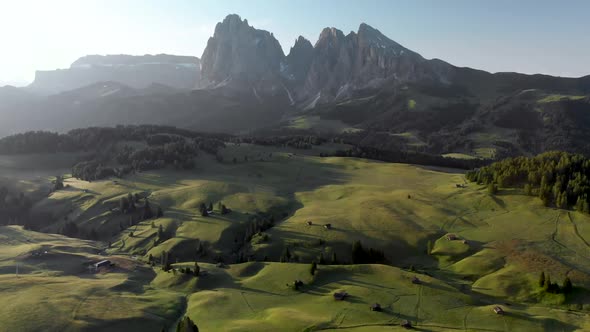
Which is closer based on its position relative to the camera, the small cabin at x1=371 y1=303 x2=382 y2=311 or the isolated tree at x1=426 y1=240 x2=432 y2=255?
the small cabin at x1=371 y1=303 x2=382 y2=311

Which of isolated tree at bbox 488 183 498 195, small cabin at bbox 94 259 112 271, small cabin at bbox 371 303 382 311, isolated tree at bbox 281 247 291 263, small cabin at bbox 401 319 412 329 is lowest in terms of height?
small cabin at bbox 94 259 112 271

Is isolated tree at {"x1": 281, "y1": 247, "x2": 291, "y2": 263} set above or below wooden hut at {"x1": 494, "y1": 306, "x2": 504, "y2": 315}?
below

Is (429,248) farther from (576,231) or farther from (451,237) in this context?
(576,231)

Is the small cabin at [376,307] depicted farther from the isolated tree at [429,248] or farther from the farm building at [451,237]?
the farm building at [451,237]

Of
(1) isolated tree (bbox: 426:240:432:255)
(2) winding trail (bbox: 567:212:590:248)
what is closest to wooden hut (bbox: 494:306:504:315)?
(1) isolated tree (bbox: 426:240:432:255)

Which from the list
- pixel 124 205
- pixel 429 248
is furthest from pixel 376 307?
pixel 124 205

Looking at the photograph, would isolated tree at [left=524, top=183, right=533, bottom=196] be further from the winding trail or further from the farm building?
the farm building

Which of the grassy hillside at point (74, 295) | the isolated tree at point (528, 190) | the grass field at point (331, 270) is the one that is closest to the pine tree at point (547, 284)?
the grass field at point (331, 270)
